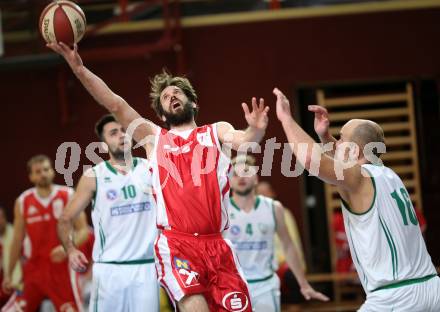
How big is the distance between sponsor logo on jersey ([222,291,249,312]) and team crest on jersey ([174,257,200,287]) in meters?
0.22

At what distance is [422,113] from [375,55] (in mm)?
1183

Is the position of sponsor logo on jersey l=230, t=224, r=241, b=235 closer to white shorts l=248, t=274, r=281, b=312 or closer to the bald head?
white shorts l=248, t=274, r=281, b=312

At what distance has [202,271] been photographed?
567 cm

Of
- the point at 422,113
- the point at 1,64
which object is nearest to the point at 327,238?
the point at 422,113

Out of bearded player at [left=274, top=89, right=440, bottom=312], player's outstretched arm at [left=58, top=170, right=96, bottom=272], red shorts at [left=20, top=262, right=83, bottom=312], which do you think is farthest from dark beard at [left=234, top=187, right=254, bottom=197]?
bearded player at [left=274, top=89, right=440, bottom=312]

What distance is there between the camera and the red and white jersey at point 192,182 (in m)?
5.78

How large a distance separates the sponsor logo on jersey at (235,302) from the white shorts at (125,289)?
1.57 m

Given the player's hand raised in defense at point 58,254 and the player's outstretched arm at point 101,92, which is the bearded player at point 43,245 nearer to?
the player's hand raised in defense at point 58,254

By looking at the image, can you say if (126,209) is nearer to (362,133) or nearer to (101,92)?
(101,92)

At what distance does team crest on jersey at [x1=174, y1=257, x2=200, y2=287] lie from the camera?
5.60 meters

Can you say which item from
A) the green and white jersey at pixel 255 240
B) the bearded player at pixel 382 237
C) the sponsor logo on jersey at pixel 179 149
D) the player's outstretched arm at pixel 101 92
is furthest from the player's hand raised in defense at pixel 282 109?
the green and white jersey at pixel 255 240

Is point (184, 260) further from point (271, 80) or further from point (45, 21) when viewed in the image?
point (271, 80)

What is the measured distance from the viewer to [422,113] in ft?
43.1

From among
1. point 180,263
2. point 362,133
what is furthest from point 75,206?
point 362,133
